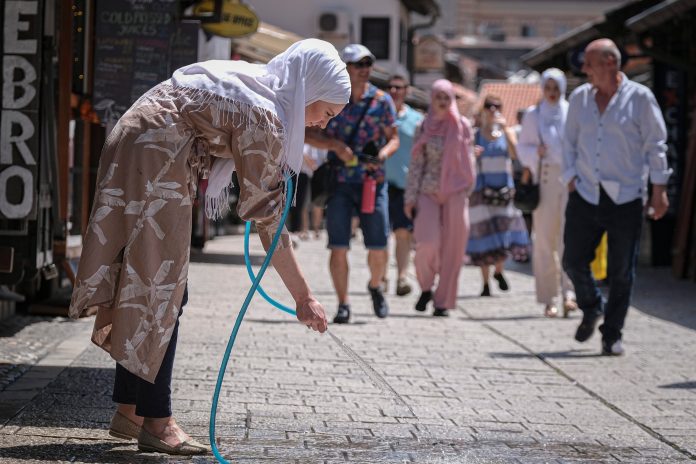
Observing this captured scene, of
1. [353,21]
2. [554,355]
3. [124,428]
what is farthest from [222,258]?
[353,21]

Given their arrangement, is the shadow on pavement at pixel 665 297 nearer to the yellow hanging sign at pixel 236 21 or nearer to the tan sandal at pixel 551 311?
the tan sandal at pixel 551 311

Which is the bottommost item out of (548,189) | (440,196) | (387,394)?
(387,394)

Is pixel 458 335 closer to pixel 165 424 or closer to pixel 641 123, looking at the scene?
pixel 641 123

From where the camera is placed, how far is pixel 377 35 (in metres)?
52.2

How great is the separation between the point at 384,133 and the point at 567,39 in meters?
12.3

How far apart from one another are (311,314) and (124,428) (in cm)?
87

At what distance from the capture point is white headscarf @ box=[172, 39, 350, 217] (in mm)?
4750

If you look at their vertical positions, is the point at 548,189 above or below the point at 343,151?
below

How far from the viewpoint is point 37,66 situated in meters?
7.27

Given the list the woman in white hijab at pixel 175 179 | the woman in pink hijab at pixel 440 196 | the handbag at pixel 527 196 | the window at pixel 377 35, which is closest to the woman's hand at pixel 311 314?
the woman in white hijab at pixel 175 179

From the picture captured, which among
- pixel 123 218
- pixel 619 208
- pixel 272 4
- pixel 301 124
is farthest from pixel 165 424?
pixel 272 4

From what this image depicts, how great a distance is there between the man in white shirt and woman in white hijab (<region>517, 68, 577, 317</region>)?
2.41 meters

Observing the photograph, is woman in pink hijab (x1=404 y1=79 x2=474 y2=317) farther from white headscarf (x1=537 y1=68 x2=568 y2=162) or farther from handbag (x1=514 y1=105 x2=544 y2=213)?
white headscarf (x1=537 y1=68 x2=568 y2=162)

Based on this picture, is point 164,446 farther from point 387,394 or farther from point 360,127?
point 360,127
